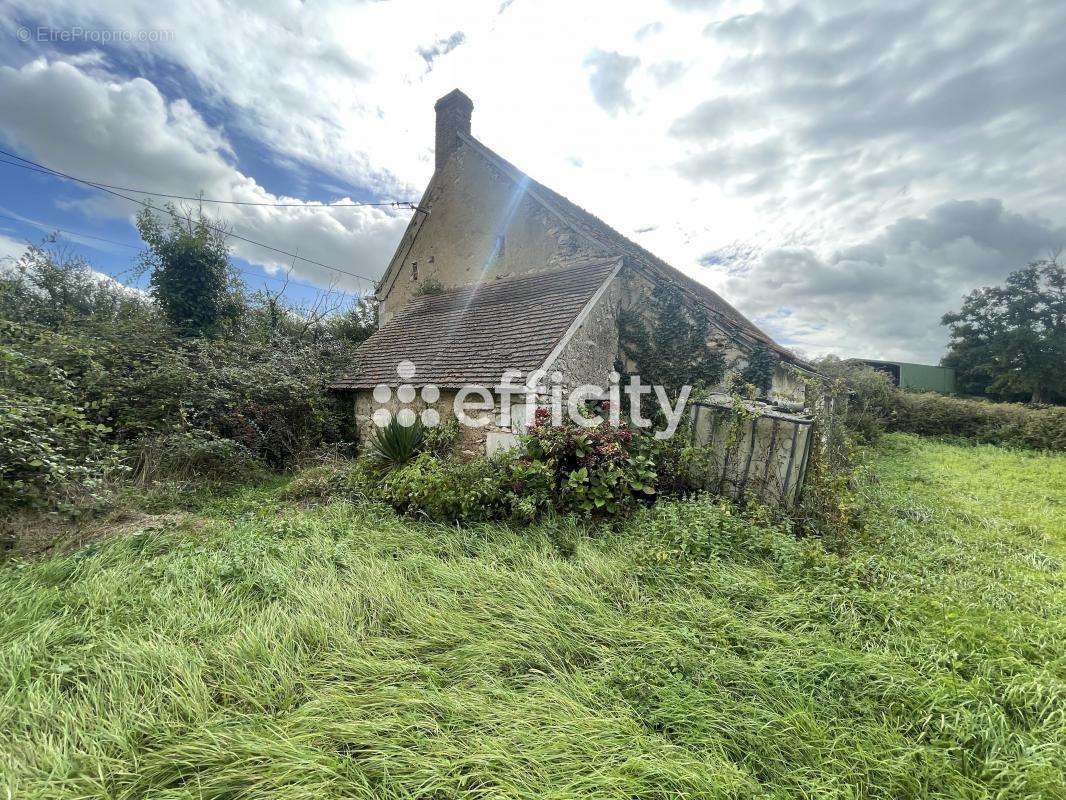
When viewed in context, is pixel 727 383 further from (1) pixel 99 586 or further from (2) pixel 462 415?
(1) pixel 99 586

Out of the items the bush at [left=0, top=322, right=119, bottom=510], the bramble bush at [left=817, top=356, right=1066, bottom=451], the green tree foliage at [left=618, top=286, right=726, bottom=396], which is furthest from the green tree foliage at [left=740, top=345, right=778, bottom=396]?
the bush at [left=0, top=322, right=119, bottom=510]

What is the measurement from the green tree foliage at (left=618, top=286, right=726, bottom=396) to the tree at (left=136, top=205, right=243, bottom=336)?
11.3m

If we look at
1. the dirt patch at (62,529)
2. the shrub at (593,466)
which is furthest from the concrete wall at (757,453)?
the dirt patch at (62,529)

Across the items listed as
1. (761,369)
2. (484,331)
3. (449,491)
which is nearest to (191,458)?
(449,491)

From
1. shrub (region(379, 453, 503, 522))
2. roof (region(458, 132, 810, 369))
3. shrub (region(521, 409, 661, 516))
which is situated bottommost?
shrub (region(379, 453, 503, 522))

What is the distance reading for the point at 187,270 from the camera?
10531mm

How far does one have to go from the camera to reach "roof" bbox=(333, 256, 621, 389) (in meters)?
7.06

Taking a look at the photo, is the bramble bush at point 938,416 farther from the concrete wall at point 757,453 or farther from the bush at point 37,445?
the bush at point 37,445

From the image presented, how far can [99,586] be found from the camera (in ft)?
10.9

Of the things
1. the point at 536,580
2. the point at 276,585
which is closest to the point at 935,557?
the point at 536,580

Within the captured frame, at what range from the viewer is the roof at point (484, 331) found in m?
7.06

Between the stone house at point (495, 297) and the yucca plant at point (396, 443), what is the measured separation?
Answer: 95 centimetres

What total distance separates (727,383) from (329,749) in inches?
296

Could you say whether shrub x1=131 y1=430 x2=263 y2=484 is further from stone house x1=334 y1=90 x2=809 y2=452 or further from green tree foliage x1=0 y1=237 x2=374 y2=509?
stone house x1=334 y1=90 x2=809 y2=452
